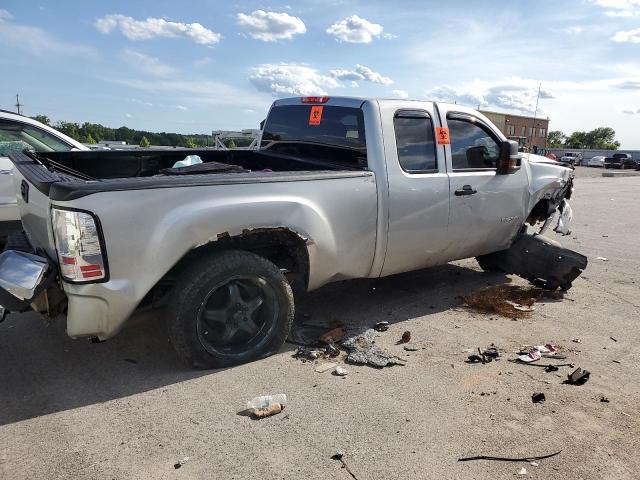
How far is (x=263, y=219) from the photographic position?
3383 millimetres

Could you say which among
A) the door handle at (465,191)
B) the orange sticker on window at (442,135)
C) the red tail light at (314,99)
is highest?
the red tail light at (314,99)

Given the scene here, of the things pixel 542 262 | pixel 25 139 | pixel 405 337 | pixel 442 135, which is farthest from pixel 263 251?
pixel 25 139

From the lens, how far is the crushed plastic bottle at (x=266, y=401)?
118 inches

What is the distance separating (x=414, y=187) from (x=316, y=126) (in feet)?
3.70

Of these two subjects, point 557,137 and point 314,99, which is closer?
point 314,99

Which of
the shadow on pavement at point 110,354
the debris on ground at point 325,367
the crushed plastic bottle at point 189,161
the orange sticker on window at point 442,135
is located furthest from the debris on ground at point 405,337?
the crushed plastic bottle at point 189,161

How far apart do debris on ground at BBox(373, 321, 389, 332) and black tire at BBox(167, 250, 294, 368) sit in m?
0.95

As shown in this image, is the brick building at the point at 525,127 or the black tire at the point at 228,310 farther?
the brick building at the point at 525,127

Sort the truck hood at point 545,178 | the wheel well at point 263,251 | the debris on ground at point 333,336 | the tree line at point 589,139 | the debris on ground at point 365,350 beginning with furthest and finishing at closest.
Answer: the tree line at point 589,139 → the truck hood at point 545,178 → the debris on ground at point 333,336 → the debris on ground at point 365,350 → the wheel well at point 263,251

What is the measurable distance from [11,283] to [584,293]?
5377 mm

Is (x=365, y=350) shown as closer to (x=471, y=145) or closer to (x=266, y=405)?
(x=266, y=405)

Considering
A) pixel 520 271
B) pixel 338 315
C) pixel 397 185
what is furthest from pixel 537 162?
pixel 338 315

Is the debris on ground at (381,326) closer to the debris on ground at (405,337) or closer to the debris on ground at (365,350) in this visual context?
the debris on ground at (365,350)

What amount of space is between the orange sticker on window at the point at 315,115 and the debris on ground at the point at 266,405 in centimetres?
260
